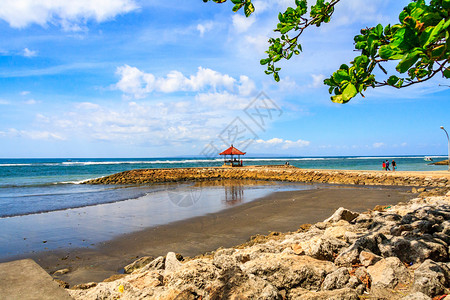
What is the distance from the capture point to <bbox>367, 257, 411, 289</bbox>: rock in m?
2.88

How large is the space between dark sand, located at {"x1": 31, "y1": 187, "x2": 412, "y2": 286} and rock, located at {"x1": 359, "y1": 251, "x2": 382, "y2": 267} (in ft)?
12.7

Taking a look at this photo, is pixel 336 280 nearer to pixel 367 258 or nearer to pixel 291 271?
pixel 291 271

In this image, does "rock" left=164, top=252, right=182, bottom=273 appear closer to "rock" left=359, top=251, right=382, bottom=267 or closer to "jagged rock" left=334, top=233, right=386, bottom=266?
"jagged rock" left=334, top=233, right=386, bottom=266

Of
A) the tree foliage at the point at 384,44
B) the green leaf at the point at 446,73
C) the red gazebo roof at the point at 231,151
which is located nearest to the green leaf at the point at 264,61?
the tree foliage at the point at 384,44

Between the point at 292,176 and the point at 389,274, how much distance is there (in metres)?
23.7

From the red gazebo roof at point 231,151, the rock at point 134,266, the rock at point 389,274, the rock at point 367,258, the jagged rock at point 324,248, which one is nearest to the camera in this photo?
the rock at point 389,274

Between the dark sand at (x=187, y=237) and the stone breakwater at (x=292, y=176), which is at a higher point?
the stone breakwater at (x=292, y=176)

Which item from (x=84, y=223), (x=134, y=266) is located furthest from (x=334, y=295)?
(x=84, y=223)

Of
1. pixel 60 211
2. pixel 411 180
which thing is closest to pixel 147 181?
pixel 60 211

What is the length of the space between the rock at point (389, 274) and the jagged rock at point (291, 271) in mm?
425

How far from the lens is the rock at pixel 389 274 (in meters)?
2.88

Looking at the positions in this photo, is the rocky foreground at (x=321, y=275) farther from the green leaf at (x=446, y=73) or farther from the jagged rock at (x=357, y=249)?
the green leaf at (x=446, y=73)

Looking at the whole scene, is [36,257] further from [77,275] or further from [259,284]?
[259,284]

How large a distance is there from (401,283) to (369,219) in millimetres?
2974
